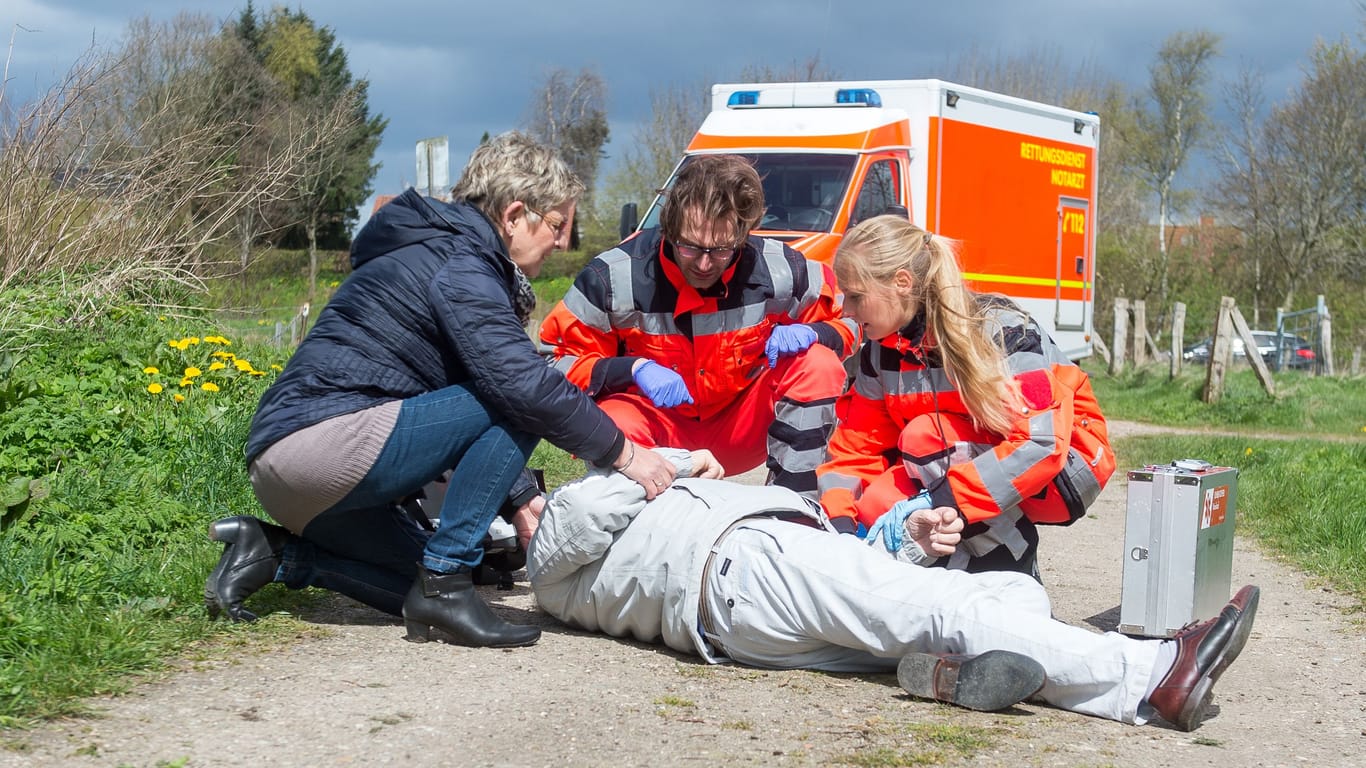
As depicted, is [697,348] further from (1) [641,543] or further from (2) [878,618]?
(2) [878,618]

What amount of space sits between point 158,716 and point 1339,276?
33737 mm

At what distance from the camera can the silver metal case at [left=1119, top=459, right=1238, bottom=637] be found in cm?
363

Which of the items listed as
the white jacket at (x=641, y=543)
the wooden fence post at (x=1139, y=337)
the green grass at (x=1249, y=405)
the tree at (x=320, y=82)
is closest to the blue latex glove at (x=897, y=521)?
the white jacket at (x=641, y=543)

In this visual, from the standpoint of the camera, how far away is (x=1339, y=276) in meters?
31.6

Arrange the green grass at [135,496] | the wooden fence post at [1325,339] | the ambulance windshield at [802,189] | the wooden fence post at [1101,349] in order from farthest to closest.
Answer: the wooden fence post at [1101,349]
the wooden fence post at [1325,339]
the ambulance windshield at [802,189]
the green grass at [135,496]

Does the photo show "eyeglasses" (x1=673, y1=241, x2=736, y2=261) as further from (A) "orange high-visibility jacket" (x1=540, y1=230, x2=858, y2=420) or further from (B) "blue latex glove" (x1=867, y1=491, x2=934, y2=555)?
(B) "blue latex glove" (x1=867, y1=491, x2=934, y2=555)

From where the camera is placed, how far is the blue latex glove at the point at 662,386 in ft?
14.4

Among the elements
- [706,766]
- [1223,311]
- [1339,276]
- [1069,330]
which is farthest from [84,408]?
[1339,276]

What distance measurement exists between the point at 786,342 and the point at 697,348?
0.31m

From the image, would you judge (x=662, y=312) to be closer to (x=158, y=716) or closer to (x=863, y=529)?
(x=863, y=529)

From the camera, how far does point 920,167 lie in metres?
10.2

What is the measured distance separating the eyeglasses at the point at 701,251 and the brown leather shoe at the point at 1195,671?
76.1 inches

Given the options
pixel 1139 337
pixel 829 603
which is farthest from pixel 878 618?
pixel 1139 337

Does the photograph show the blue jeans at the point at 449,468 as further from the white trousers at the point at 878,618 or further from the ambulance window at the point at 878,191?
the ambulance window at the point at 878,191
